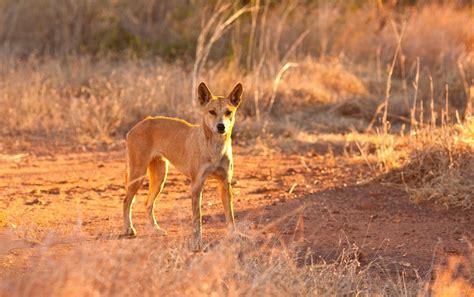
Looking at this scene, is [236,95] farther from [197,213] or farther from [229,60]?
[229,60]

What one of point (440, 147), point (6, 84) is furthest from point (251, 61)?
point (440, 147)

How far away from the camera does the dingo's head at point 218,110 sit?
7.93 m

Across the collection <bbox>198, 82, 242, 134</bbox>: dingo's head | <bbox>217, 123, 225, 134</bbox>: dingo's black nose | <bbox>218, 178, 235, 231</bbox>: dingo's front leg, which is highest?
<bbox>198, 82, 242, 134</bbox>: dingo's head

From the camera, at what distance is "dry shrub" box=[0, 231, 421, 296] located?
5.34 meters

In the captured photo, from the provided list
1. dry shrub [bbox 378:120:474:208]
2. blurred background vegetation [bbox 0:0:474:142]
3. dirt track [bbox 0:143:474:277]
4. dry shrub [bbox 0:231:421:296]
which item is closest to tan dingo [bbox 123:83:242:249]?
dirt track [bbox 0:143:474:277]

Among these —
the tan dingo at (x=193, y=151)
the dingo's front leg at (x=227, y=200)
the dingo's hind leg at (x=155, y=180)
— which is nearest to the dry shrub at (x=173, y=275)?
the dingo's front leg at (x=227, y=200)

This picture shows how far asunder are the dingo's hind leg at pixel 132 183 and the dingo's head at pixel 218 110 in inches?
33.2

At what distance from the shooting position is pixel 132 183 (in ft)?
27.9

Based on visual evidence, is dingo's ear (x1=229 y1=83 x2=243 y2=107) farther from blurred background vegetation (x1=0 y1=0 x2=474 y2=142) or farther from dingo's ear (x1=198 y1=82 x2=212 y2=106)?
blurred background vegetation (x1=0 y1=0 x2=474 y2=142)

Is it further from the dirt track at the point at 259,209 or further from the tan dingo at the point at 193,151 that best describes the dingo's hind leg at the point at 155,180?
the dirt track at the point at 259,209

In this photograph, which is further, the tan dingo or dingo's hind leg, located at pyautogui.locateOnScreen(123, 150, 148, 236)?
dingo's hind leg, located at pyautogui.locateOnScreen(123, 150, 148, 236)

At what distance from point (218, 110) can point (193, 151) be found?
461 mm

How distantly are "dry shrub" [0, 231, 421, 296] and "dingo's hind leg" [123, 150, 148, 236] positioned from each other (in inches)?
65.8

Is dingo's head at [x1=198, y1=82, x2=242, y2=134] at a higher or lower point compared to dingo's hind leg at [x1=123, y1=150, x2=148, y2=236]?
higher
